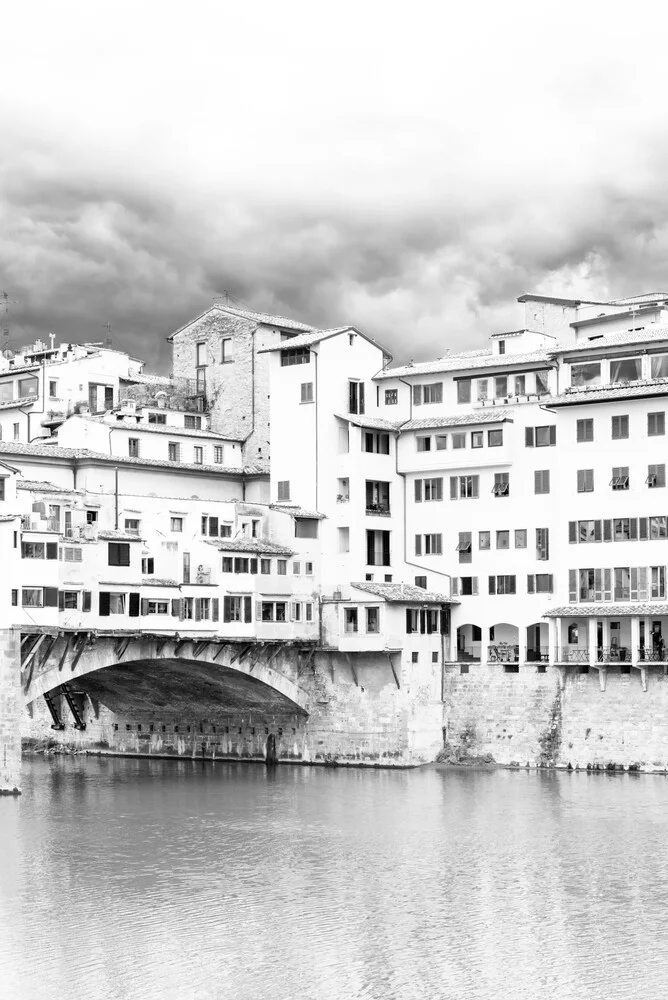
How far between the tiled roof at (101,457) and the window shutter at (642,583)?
66.9ft

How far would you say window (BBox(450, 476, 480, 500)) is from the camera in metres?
80.6

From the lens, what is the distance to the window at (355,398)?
82.9m

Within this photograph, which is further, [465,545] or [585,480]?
[465,545]

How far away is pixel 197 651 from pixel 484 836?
803 inches

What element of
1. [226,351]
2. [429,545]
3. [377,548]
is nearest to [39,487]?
[377,548]

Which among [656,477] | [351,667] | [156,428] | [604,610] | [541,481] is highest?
[156,428]

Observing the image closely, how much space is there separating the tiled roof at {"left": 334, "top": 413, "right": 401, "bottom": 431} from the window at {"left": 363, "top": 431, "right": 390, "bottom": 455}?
1.95 ft

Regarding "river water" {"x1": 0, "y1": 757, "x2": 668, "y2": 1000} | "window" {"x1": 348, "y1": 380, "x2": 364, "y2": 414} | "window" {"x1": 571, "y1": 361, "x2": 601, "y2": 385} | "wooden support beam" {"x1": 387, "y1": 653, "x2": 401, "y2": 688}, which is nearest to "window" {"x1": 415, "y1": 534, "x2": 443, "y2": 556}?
"wooden support beam" {"x1": 387, "y1": 653, "x2": 401, "y2": 688}

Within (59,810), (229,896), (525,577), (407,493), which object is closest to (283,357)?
(407,493)

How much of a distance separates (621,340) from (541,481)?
703 cm

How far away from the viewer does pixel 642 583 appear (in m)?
73.8

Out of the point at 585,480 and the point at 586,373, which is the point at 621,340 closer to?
the point at 586,373

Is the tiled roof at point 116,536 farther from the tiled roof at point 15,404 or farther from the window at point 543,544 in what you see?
the tiled roof at point 15,404

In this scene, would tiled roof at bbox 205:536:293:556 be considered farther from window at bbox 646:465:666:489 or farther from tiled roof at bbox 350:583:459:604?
window at bbox 646:465:666:489
